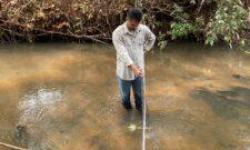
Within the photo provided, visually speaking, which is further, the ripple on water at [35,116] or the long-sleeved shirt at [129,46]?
the ripple on water at [35,116]

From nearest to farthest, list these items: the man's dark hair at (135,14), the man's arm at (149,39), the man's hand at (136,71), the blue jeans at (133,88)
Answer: the man's dark hair at (135,14)
the man's hand at (136,71)
the man's arm at (149,39)
the blue jeans at (133,88)

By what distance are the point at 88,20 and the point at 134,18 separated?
432 cm

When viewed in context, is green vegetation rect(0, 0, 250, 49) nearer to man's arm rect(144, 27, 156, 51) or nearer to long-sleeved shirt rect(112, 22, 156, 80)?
man's arm rect(144, 27, 156, 51)

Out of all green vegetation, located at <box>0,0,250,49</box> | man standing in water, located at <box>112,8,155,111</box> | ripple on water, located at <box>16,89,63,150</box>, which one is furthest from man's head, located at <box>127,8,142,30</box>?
green vegetation, located at <box>0,0,250,49</box>

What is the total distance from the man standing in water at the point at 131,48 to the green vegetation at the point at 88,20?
337cm

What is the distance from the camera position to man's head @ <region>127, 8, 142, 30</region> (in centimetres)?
519

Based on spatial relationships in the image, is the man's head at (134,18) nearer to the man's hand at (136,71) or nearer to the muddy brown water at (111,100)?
the man's hand at (136,71)

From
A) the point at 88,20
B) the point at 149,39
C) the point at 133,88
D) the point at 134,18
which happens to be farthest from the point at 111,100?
the point at 88,20

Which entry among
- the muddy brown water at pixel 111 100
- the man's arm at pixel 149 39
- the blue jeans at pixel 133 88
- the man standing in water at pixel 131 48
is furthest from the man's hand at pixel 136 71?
the muddy brown water at pixel 111 100

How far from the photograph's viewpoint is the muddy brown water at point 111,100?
5762 mm

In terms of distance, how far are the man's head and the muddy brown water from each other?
1.46 m

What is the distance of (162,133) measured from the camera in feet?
19.6

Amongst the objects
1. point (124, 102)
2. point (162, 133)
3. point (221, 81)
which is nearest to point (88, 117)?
point (124, 102)

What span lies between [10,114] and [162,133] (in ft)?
7.10
